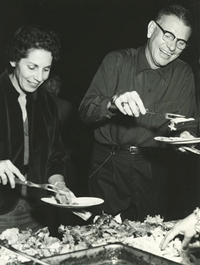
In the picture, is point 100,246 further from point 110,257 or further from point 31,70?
point 31,70

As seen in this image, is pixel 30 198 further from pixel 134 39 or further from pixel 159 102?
pixel 134 39

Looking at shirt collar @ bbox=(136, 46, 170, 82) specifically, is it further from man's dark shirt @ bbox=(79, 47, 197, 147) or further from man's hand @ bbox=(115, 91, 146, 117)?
man's hand @ bbox=(115, 91, 146, 117)

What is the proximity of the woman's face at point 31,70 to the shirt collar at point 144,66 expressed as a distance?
1.57 ft

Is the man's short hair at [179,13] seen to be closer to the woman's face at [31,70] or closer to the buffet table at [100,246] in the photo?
the woman's face at [31,70]

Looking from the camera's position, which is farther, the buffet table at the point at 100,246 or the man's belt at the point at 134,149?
the man's belt at the point at 134,149

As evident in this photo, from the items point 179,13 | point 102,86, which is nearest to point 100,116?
point 102,86

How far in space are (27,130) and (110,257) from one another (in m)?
0.64

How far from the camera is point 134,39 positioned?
71.1 inches

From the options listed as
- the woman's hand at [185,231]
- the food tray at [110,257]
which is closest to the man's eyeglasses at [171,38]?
the woman's hand at [185,231]

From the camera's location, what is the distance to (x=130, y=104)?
1.45 metres

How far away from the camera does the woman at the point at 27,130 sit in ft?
4.80

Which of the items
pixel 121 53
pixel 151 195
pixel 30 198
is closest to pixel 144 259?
pixel 30 198

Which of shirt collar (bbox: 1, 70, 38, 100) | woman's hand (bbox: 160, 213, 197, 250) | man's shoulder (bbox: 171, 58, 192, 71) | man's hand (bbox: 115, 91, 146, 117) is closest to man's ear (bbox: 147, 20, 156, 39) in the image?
Result: man's shoulder (bbox: 171, 58, 192, 71)

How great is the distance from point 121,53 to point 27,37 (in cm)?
49
